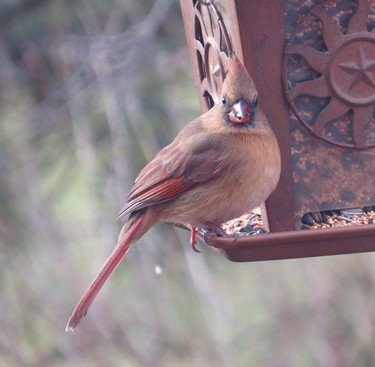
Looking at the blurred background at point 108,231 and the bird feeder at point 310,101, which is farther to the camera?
the blurred background at point 108,231

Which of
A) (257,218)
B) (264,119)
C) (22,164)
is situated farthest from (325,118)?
(22,164)

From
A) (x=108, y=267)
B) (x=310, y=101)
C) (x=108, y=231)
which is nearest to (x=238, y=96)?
(x=310, y=101)

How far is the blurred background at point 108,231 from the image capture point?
4969 millimetres

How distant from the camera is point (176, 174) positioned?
127 inches

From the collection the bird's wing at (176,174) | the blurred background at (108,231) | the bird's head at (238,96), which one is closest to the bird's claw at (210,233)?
the bird's wing at (176,174)

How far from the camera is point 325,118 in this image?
3059 mm

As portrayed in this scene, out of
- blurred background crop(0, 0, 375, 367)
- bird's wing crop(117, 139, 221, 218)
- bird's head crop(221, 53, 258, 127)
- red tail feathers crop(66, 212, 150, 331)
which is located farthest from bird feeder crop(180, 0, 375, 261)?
blurred background crop(0, 0, 375, 367)

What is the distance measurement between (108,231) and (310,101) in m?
2.11

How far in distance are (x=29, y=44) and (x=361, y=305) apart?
209 cm

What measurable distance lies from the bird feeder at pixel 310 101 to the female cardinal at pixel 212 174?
75mm

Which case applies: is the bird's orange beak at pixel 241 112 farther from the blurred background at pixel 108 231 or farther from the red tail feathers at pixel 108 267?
the blurred background at pixel 108 231

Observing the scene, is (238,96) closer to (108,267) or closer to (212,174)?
(212,174)

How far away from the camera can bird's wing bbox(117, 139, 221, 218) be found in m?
3.15

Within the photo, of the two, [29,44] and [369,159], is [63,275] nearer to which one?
[29,44]
